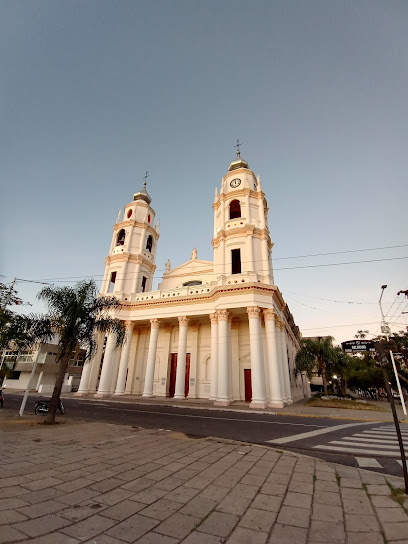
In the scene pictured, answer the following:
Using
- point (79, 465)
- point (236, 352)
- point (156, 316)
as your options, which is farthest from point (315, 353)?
point (79, 465)

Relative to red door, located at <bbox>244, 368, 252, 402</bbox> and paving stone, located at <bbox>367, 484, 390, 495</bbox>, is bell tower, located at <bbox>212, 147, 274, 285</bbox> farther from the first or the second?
paving stone, located at <bbox>367, 484, 390, 495</bbox>

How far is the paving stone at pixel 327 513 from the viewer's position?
3.12 m

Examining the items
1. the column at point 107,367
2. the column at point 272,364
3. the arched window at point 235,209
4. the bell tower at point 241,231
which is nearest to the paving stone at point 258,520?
the column at point 272,364

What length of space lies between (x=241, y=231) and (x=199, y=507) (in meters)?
25.3

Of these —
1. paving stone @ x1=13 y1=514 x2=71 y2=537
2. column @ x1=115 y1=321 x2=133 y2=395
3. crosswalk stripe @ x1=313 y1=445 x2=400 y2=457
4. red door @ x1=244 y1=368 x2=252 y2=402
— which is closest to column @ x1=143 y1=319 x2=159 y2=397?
column @ x1=115 y1=321 x2=133 y2=395

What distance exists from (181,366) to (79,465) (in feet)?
62.9

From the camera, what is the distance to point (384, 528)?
9.42 ft

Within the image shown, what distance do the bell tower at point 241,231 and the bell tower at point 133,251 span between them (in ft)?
31.6

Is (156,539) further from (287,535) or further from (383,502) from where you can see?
(383,502)

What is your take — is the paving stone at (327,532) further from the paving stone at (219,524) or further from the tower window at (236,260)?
the tower window at (236,260)

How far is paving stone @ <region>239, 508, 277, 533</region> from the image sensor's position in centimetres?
289

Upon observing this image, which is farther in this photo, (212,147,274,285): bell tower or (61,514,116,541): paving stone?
(212,147,274,285): bell tower

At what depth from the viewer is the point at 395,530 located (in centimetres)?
282

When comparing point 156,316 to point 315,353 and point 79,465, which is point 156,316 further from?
point 79,465
